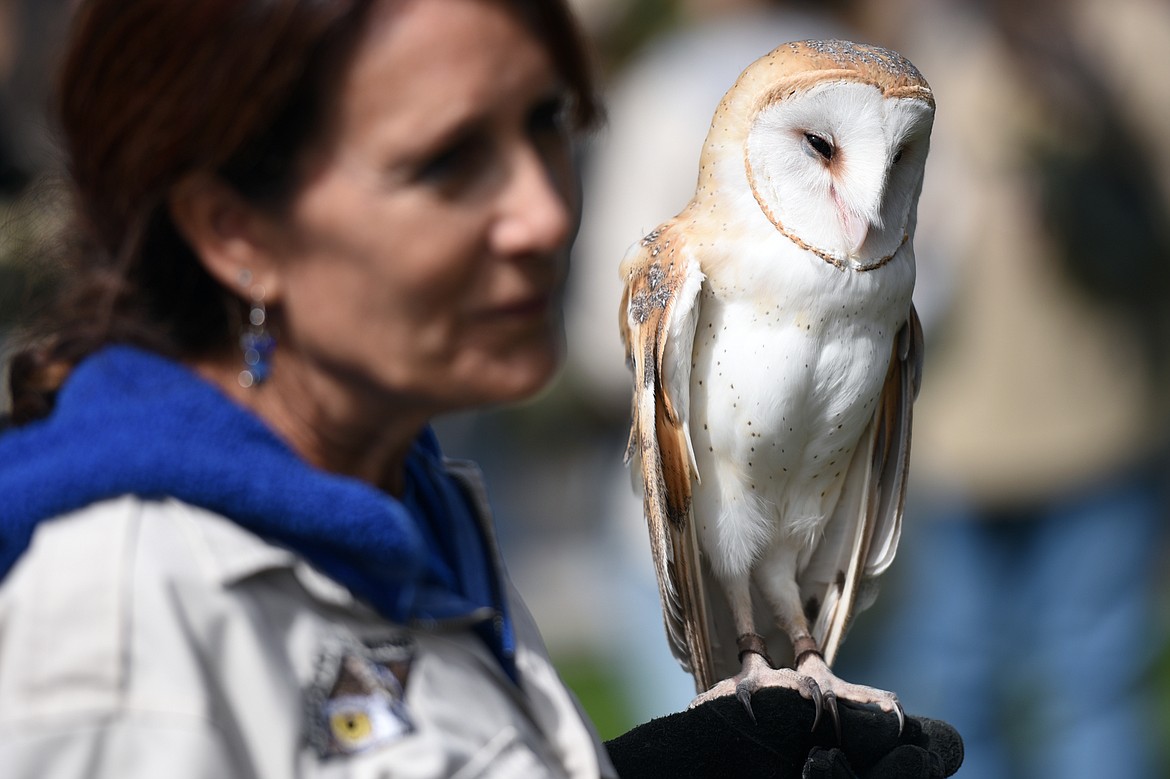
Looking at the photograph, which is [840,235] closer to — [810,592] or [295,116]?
[810,592]

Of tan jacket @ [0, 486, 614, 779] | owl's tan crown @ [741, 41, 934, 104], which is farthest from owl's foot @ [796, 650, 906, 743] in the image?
owl's tan crown @ [741, 41, 934, 104]

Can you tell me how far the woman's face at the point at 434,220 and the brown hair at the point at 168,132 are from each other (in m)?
0.04

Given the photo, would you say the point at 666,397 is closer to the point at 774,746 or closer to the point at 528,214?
the point at 774,746

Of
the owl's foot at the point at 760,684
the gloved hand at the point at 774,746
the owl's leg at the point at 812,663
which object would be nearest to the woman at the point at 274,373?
the gloved hand at the point at 774,746

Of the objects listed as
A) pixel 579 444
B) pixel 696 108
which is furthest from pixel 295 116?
pixel 579 444

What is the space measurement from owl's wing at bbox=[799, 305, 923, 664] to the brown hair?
28.3 inches

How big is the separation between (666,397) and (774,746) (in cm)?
47

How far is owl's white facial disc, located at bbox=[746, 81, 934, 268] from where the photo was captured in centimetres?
171

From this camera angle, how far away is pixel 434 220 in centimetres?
133

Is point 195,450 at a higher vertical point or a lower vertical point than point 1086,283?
higher

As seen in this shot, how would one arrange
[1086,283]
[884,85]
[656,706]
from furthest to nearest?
[1086,283]
[656,706]
[884,85]

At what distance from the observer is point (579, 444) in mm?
7043

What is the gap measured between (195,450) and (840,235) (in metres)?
0.87

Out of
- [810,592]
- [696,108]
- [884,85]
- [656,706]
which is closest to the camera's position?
[884,85]
